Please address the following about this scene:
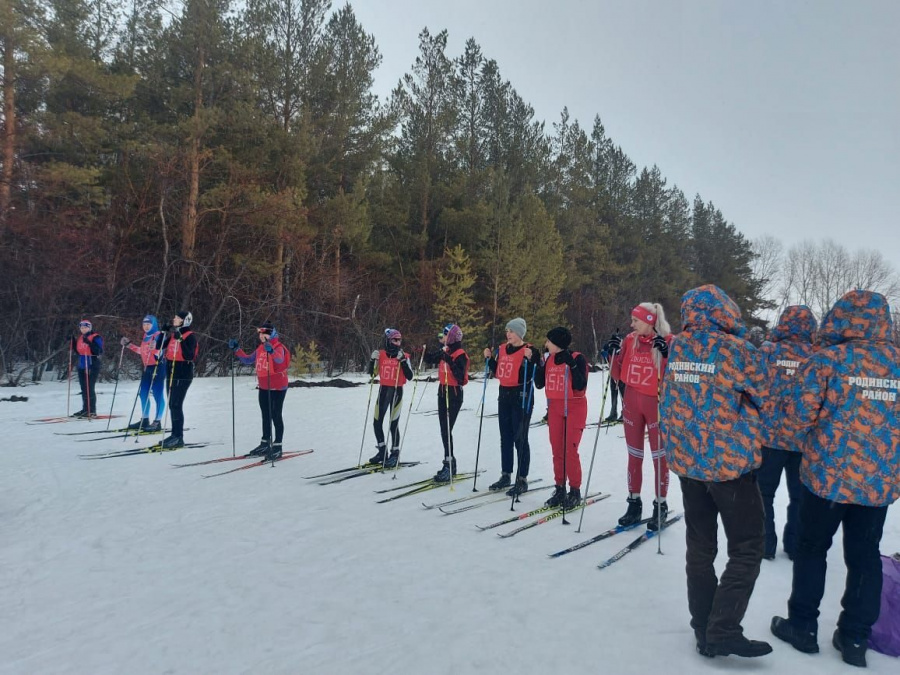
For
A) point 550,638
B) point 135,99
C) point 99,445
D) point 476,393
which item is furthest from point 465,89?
point 550,638

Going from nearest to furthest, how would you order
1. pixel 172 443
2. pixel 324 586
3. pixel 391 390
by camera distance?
pixel 324 586 < pixel 391 390 < pixel 172 443

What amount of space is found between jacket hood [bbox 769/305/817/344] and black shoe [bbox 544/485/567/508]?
2327mm

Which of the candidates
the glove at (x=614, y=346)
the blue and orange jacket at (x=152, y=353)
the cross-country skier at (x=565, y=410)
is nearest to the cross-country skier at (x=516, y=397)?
the cross-country skier at (x=565, y=410)

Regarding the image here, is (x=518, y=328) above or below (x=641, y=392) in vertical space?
above

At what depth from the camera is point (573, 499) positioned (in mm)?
5246

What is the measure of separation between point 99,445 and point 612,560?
24.5 feet

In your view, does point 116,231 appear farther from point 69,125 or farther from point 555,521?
point 555,521

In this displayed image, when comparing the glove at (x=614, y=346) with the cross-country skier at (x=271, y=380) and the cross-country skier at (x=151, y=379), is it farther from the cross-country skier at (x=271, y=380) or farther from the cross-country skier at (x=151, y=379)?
the cross-country skier at (x=151, y=379)

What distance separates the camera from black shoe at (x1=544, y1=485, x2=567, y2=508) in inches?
205

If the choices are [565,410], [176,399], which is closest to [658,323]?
[565,410]

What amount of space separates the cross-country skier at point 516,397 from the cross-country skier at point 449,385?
0.54m

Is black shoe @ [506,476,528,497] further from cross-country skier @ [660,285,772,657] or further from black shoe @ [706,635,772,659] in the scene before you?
black shoe @ [706,635,772,659]

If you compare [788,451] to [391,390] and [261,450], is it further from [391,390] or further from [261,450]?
[261,450]

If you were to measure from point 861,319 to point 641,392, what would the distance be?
198cm
